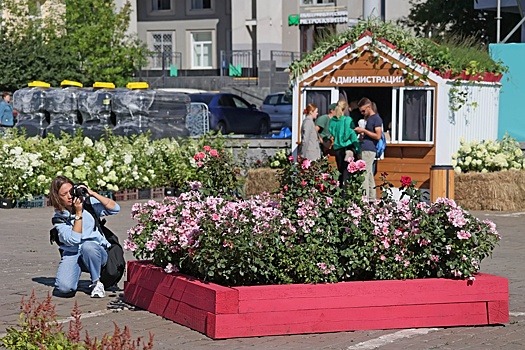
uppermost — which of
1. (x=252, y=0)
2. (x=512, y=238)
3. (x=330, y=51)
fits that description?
(x=252, y=0)

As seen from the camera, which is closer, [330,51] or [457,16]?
[330,51]

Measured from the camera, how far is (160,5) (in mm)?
55594

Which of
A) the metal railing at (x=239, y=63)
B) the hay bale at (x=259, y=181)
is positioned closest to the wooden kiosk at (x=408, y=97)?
the hay bale at (x=259, y=181)

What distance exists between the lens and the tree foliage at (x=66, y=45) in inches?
1640

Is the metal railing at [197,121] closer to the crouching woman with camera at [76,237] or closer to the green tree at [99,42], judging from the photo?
the crouching woman with camera at [76,237]

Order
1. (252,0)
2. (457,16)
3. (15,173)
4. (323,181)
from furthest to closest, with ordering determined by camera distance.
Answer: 1. (252,0)
2. (457,16)
3. (15,173)
4. (323,181)

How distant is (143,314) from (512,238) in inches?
264

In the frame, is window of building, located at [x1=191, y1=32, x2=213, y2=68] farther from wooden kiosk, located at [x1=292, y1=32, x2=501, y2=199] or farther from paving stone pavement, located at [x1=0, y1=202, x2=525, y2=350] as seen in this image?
paving stone pavement, located at [x1=0, y1=202, x2=525, y2=350]

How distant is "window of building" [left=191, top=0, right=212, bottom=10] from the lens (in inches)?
2143

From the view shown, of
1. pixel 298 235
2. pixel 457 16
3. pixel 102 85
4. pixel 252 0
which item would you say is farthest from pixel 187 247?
pixel 252 0

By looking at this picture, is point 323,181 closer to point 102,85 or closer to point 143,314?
point 143,314

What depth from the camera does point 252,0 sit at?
5094cm

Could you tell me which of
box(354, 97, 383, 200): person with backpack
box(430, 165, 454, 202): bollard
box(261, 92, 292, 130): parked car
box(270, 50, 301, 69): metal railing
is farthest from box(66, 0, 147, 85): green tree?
box(430, 165, 454, 202): bollard

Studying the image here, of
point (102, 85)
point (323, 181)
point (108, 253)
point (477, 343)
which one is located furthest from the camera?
point (102, 85)
